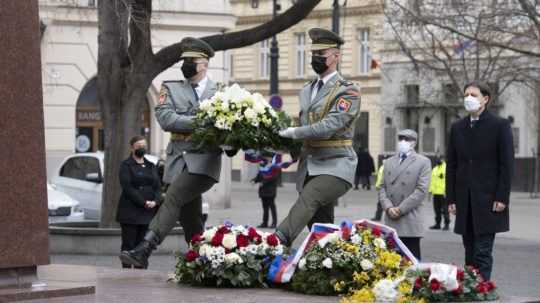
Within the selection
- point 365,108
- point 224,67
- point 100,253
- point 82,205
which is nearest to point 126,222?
point 100,253

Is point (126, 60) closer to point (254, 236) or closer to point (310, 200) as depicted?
point (310, 200)

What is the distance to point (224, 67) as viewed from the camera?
33844mm

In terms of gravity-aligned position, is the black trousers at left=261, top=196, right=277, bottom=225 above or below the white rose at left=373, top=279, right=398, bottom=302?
below

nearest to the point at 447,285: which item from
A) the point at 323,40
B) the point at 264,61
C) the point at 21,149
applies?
the point at 323,40

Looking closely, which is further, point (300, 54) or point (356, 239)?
point (300, 54)

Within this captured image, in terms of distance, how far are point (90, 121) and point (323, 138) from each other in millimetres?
24256

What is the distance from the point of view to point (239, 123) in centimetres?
1027

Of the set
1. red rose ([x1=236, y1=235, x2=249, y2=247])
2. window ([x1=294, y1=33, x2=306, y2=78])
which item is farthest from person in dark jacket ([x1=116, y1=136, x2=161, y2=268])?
window ([x1=294, y1=33, x2=306, y2=78])

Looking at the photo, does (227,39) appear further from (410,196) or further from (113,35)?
(410,196)

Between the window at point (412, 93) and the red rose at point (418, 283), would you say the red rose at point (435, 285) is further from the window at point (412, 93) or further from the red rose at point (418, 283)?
the window at point (412, 93)

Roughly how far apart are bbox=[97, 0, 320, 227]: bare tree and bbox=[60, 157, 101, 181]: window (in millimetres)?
6364

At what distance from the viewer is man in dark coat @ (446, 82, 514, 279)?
1121 cm

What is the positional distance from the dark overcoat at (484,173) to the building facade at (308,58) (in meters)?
42.8

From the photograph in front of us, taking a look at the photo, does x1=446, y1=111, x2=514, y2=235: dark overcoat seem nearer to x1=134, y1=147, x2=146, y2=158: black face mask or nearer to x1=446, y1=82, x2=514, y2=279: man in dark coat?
x1=446, y1=82, x2=514, y2=279: man in dark coat
